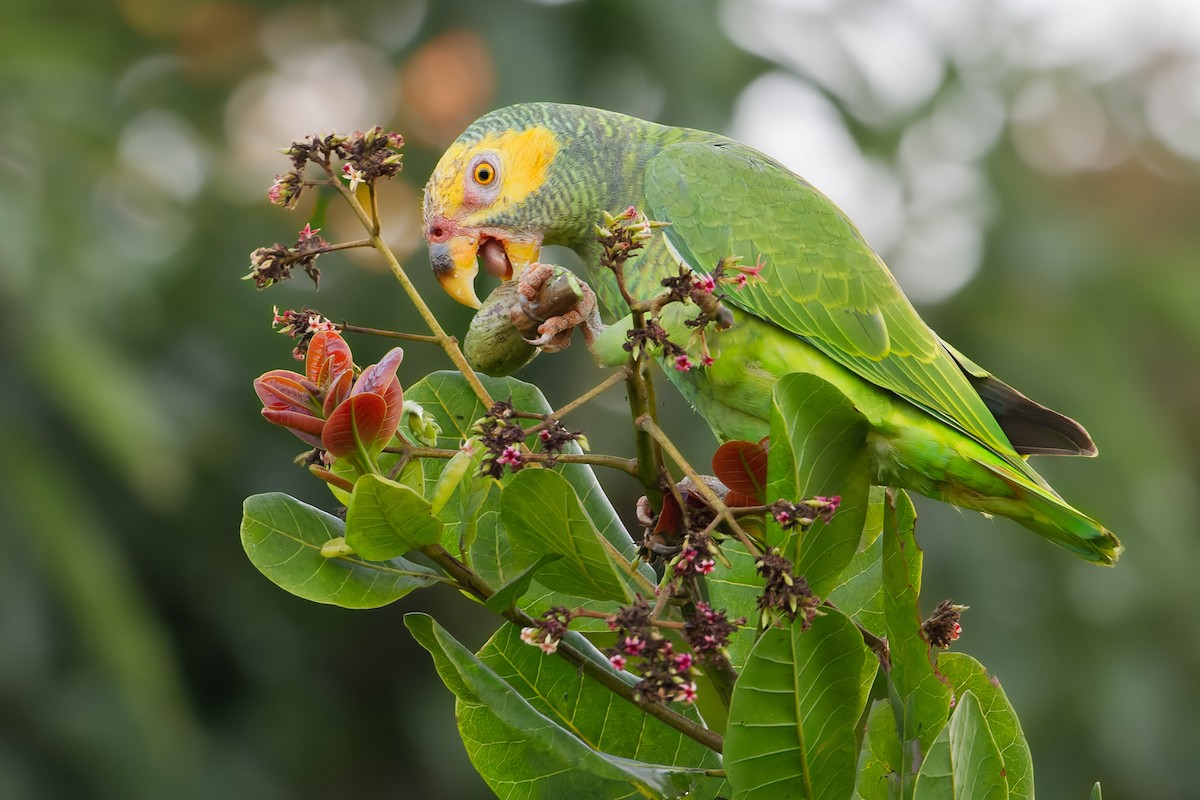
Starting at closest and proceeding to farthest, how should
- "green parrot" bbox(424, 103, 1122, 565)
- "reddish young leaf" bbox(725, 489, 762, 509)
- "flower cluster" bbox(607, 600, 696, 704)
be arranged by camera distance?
"flower cluster" bbox(607, 600, 696, 704) < "reddish young leaf" bbox(725, 489, 762, 509) < "green parrot" bbox(424, 103, 1122, 565)

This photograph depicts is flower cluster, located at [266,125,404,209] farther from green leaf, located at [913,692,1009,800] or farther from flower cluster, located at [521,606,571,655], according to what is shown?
green leaf, located at [913,692,1009,800]

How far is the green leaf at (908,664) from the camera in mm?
1565

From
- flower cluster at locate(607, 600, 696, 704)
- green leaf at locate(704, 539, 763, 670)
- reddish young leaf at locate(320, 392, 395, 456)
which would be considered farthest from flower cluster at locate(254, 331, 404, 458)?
green leaf at locate(704, 539, 763, 670)

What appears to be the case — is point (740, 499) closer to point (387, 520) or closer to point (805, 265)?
point (387, 520)

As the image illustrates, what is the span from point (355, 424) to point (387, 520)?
0.40 ft

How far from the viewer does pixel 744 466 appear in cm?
178

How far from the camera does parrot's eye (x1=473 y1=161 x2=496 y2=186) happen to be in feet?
8.91

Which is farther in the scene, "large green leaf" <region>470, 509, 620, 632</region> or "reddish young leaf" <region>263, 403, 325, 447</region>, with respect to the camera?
"large green leaf" <region>470, 509, 620, 632</region>

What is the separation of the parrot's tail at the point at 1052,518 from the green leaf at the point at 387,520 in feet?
4.04

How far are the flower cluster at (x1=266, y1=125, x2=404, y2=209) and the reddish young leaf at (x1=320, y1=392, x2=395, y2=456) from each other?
0.35 metres

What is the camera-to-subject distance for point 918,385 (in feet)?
8.07

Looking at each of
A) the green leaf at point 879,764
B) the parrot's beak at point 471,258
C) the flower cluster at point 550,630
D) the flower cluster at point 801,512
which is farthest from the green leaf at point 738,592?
the parrot's beak at point 471,258

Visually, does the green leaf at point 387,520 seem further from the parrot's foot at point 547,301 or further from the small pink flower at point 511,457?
the parrot's foot at point 547,301

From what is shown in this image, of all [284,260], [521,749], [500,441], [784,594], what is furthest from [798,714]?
[284,260]
